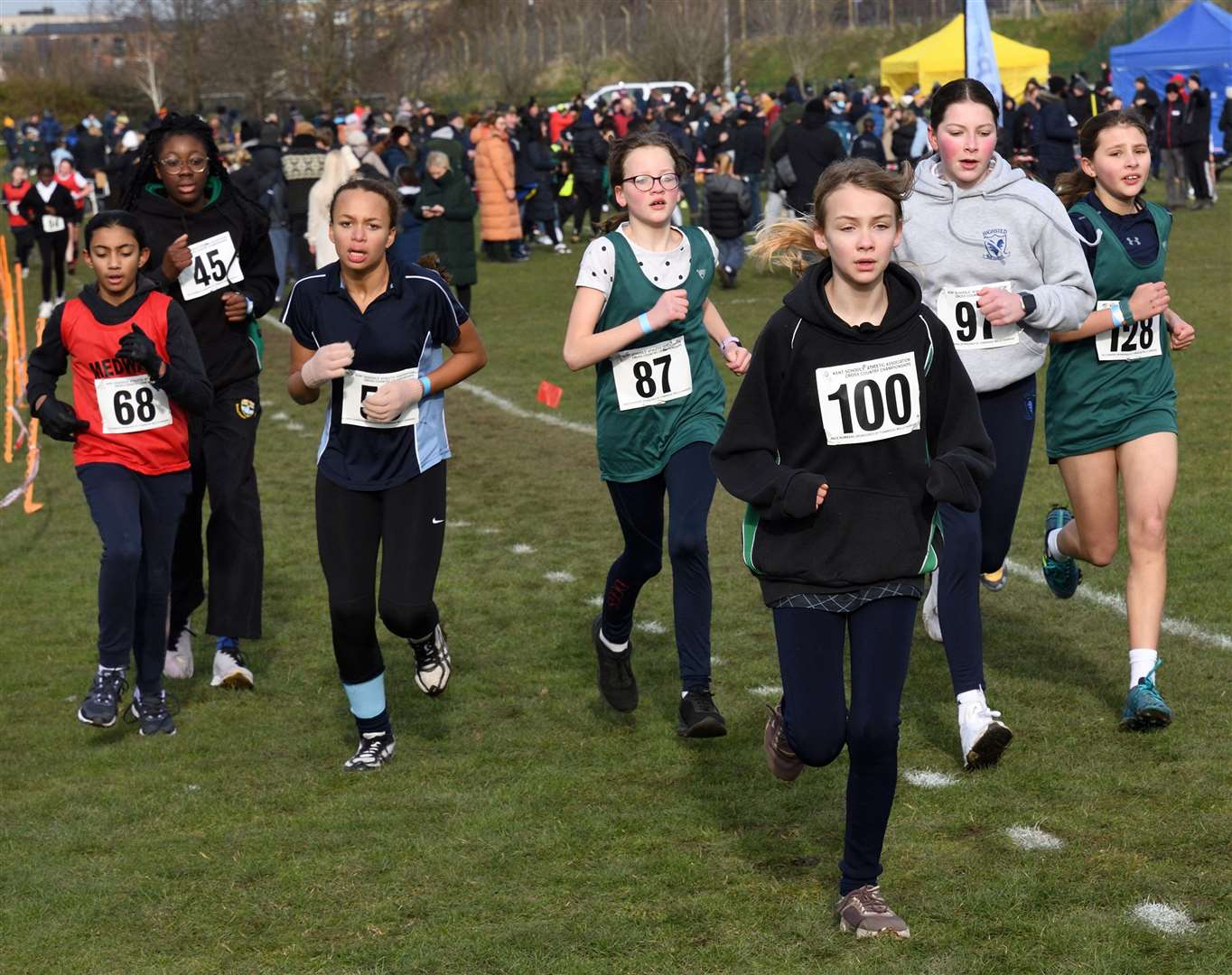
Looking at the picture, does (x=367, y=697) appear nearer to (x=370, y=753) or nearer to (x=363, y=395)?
(x=370, y=753)

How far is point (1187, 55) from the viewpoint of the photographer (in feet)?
123

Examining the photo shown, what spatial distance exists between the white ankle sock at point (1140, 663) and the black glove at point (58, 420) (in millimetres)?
3646

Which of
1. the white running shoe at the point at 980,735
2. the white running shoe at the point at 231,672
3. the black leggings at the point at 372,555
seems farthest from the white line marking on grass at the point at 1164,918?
the white running shoe at the point at 231,672

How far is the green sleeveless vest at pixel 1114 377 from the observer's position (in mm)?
6305

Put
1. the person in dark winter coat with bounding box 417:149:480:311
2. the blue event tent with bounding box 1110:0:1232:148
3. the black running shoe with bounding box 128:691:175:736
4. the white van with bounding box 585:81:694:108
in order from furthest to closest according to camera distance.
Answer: the white van with bounding box 585:81:694:108, the blue event tent with bounding box 1110:0:1232:148, the person in dark winter coat with bounding box 417:149:480:311, the black running shoe with bounding box 128:691:175:736

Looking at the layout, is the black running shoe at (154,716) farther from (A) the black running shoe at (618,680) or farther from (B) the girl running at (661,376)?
(B) the girl running at (661,376)

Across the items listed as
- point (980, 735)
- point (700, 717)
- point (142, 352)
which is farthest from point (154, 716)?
point (980, 735)

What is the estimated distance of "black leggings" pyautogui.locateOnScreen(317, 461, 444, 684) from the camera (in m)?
5.94

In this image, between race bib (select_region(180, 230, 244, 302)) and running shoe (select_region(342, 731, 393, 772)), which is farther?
race bib (select_region(180, 230, 244, 302))

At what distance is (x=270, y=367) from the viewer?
1770 cm

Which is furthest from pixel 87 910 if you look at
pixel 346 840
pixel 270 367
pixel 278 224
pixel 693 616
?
pixel 278 224

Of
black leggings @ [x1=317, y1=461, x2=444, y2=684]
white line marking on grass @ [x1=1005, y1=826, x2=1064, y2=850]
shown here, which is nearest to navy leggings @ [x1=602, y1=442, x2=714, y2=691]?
black leggings @ [x1=317, y1=461, x2=444, y2=684]

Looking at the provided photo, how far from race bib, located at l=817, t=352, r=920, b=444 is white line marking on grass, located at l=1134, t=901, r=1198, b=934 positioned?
137 cm

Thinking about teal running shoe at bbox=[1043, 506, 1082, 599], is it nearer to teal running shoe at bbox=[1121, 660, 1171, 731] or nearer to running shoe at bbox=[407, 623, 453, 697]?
teal running shoe at bbox=[1121, 660, 1171, 731]
